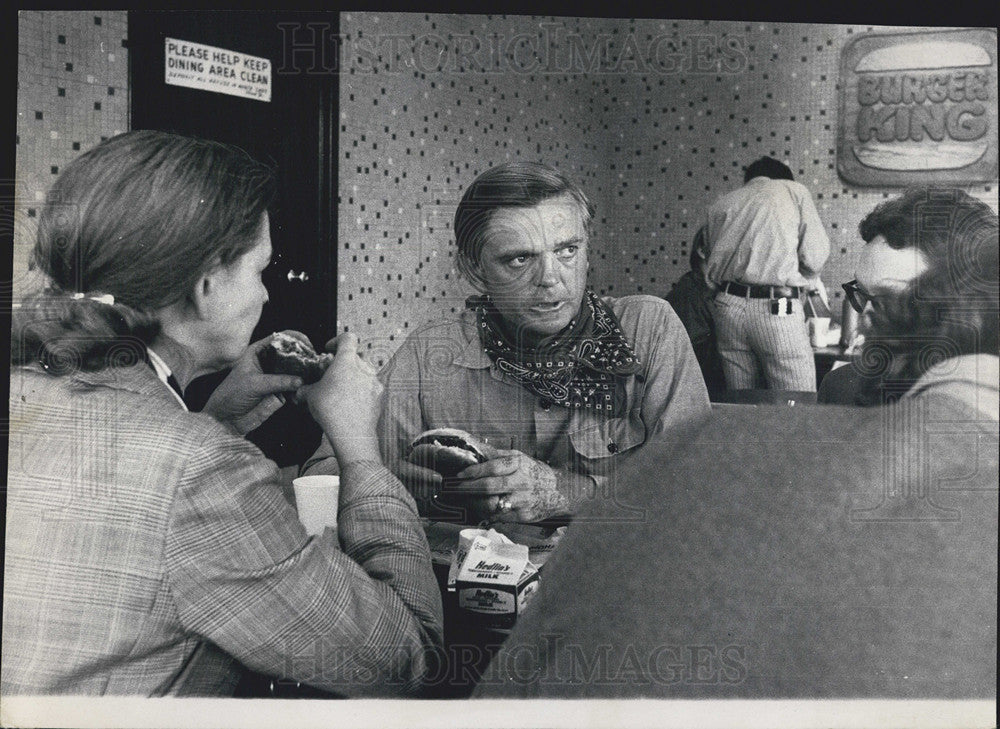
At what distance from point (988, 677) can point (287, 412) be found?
1879 millimetres

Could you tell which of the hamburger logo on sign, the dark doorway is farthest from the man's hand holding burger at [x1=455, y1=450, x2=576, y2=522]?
the hamburger logo on sign

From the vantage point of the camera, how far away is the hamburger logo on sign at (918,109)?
235cm

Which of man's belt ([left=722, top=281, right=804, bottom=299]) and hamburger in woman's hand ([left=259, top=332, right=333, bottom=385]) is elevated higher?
man's belt ([left=722, top=281, right=804, bottom=299])

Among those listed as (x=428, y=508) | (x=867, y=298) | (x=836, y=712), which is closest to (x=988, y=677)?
(x=836, y=712)

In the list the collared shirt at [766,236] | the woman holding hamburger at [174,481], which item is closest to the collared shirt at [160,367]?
the woman holding hamburger at [174,481]

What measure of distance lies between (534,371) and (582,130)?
607mm

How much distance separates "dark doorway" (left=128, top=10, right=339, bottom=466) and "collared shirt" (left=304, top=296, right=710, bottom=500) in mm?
214

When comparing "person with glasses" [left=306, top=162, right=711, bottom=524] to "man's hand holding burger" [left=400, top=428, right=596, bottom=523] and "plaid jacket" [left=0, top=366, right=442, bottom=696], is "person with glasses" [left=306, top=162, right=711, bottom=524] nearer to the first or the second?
"man's hand holding burger" [left=400, top=428, right=596, bottom=523]

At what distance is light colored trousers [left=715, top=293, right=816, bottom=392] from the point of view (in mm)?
2316

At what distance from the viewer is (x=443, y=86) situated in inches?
91.4

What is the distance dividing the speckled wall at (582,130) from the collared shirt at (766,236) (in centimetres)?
4

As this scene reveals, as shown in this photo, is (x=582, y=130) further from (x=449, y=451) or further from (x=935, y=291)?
(x=935, y=291)

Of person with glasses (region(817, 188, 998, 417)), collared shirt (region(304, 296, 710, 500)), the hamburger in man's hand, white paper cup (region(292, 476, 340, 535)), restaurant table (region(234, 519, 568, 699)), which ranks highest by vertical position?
person with glasses (region(817, 188, 998, 417))

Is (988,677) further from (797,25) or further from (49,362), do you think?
(49,362)
